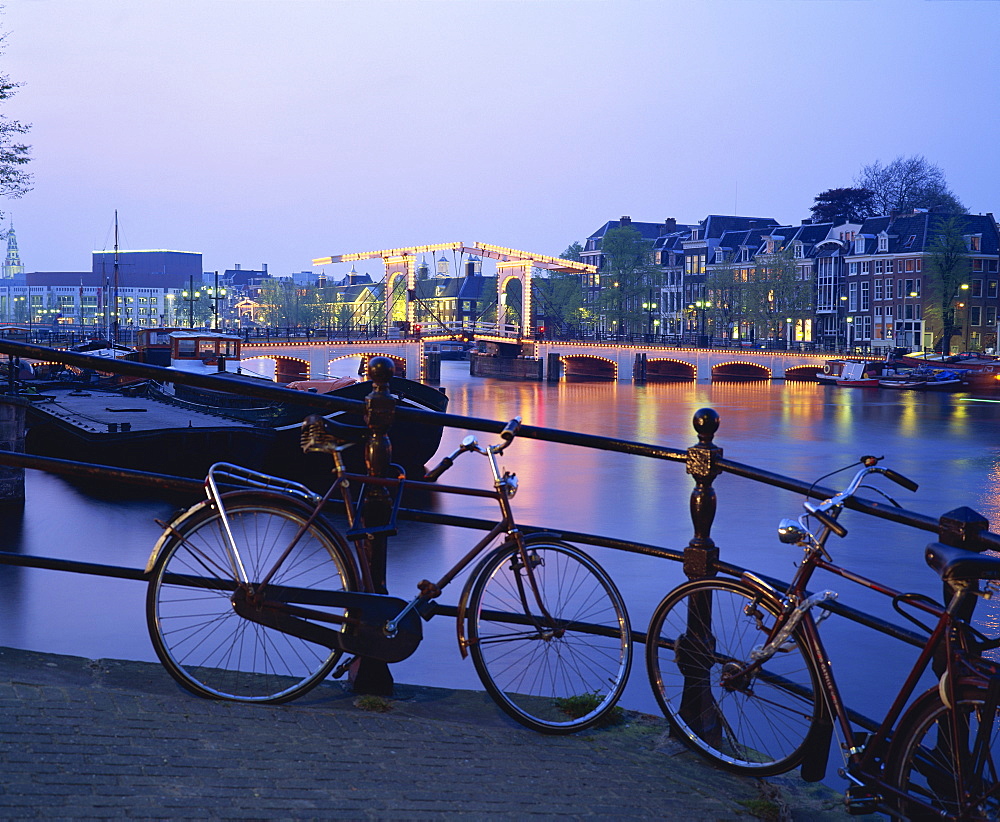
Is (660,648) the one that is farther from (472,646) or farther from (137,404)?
(137,404)

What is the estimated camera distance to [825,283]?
69688 mm

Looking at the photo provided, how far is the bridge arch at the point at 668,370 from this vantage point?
65.5m

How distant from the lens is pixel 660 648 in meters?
2.99

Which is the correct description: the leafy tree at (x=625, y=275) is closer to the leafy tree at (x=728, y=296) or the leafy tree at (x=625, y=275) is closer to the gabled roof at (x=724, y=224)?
the leafy tree at (x=728, y=296)

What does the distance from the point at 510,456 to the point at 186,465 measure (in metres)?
9.88

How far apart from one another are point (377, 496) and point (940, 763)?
153 cm

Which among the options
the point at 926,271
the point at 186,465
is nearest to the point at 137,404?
the point at 186,465

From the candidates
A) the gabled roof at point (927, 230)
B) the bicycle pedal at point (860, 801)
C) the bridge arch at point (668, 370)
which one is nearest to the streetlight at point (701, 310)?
the bridge arch at point (668, 370)

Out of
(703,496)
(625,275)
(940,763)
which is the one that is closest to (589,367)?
(625,275)

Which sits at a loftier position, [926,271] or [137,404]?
[926,271]

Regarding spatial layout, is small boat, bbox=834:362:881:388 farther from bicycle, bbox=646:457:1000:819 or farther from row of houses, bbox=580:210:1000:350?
bicycle, bbox=646:457:1000:819

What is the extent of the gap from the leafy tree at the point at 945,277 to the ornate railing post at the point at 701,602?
200ft

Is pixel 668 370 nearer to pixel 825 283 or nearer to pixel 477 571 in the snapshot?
pixel 825 283

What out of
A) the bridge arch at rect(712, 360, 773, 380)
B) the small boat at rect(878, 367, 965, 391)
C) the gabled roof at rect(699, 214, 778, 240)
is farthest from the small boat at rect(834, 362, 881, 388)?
the gabled roof at rect(699, 214, 778, 240)
